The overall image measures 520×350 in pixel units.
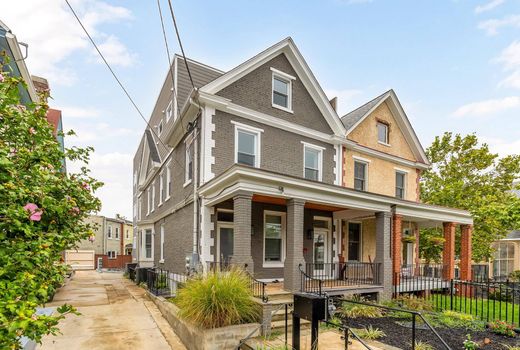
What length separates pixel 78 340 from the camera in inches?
292

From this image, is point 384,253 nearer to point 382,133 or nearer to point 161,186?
point 382,133

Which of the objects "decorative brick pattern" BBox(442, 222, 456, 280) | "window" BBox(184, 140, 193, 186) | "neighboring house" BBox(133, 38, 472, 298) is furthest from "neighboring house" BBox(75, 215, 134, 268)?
"decorative brick pattern" BBox(442, 222, 456, 280)

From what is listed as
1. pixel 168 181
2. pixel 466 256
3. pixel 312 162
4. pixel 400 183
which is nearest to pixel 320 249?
pixel 312 162

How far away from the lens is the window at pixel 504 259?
29719 millimetres

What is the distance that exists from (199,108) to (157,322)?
22.1 ft

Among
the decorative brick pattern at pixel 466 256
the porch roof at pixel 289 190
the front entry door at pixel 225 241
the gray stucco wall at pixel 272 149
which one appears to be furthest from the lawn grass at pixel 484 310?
the front entry door at pixel 225 241

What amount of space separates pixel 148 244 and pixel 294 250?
14918mm

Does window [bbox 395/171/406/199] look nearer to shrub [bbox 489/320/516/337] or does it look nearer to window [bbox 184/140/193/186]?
shrub [bbox 489/320/516/337]

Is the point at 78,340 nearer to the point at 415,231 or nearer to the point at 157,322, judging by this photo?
the point at 157,322

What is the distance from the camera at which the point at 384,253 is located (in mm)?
11070

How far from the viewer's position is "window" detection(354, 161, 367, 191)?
15.0 meters

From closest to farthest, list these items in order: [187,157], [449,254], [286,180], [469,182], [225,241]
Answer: [286,180], [225,241], [187,157], [449,254], [469,182]

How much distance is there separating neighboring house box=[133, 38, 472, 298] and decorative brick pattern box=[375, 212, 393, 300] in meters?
0.04

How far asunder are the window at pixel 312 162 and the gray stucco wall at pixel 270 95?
3.01ft
